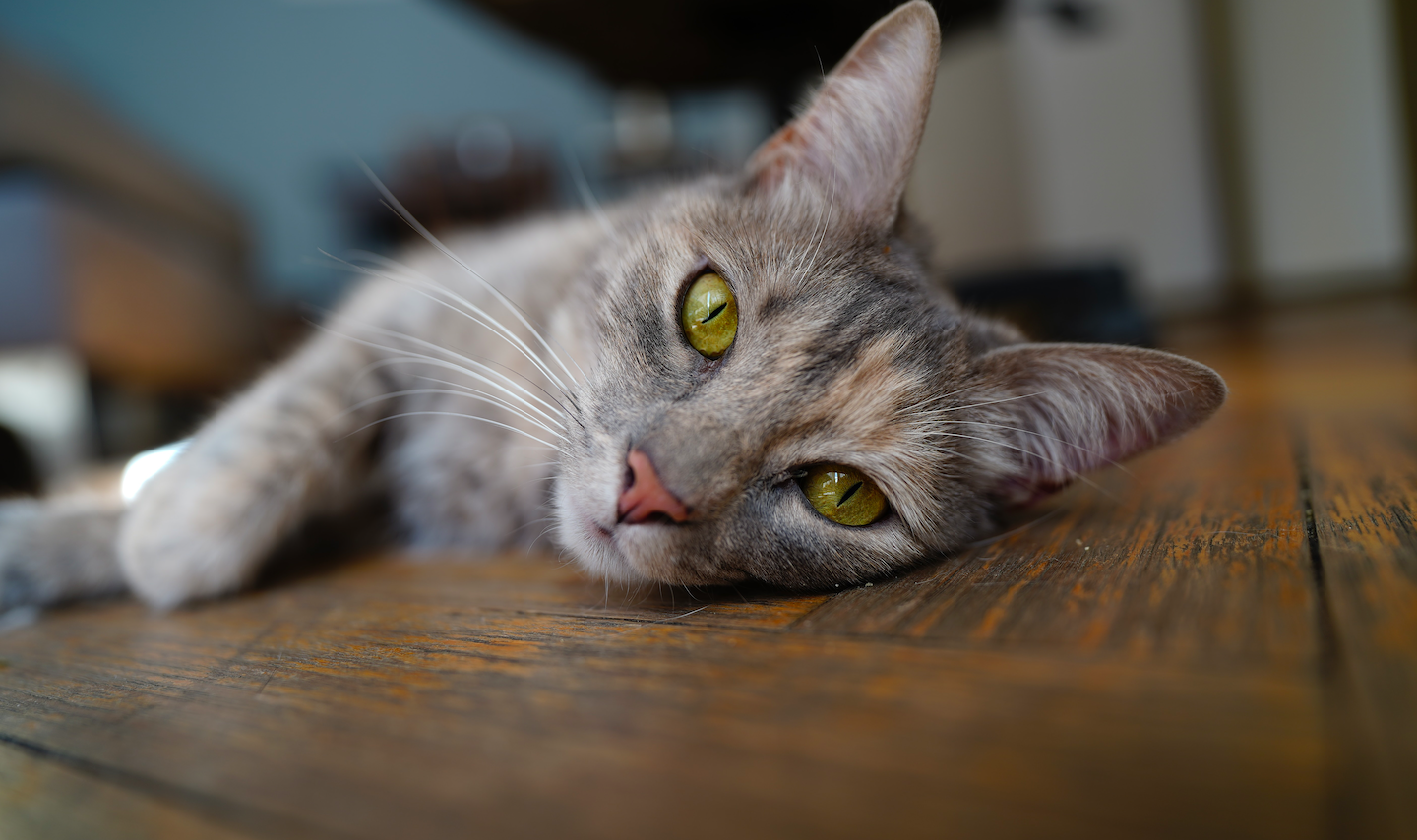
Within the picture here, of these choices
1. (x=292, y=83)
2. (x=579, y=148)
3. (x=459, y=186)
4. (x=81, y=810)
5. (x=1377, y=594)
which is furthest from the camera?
(x=292, y=83)

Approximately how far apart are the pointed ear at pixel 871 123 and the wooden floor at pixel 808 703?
18.5 inches

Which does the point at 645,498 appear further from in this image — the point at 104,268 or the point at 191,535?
the point at 104,268

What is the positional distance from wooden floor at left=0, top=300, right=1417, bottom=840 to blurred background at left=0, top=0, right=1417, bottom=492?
1.74 metres

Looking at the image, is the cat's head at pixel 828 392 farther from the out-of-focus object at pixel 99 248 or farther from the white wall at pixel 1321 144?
the white wall at pixel 1321 144

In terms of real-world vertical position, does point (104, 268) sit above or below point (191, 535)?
above

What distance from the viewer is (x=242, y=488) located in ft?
3.36

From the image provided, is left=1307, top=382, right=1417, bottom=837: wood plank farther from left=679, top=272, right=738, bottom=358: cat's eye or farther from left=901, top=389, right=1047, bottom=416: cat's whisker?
left=679, top=272, right=738, bottom=358: cat's eye

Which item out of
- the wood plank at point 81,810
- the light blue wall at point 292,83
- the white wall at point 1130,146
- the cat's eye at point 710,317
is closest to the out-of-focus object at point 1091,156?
the white wall at point 1130,146

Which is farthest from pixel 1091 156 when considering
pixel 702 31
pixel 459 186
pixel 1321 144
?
pixel 459 186

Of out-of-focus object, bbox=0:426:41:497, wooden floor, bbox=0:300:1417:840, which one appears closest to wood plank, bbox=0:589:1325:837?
wooden floor, bbox=0:300:1417:840

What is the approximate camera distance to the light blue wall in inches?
233

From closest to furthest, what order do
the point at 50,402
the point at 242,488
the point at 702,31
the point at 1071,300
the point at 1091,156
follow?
the point at 242,488
the point at 50,402
the point at 702,31
the point at 1071,300
the point at 1091,156

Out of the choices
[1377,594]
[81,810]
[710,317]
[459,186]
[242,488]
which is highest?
[459,186]

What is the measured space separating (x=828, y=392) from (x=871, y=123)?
379mm
